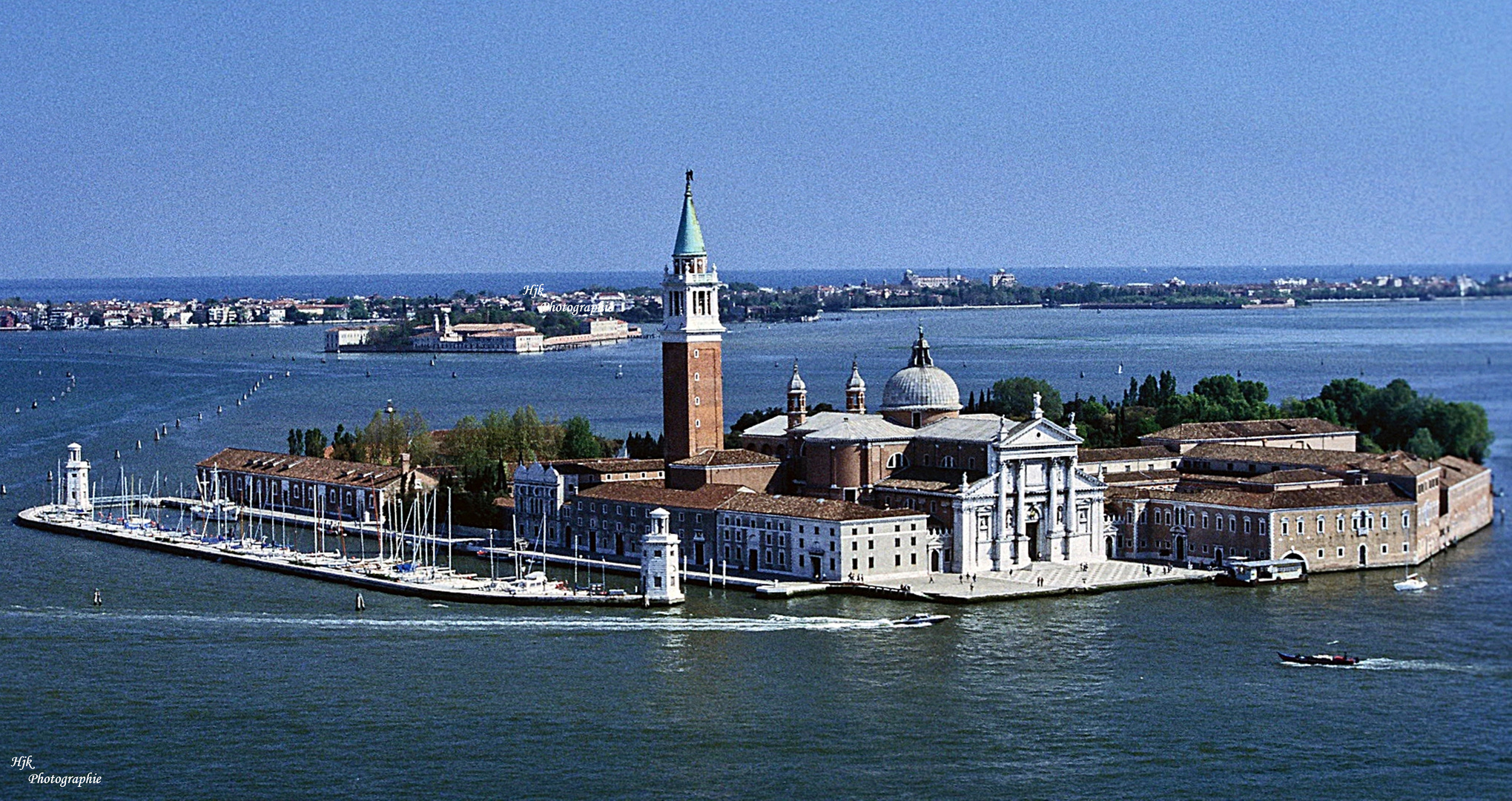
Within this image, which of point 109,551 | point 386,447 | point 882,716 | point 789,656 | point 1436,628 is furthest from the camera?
point 386,447

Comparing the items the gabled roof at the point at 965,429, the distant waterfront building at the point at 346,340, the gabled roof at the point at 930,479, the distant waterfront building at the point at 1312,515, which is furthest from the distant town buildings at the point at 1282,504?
the distant waterfront building at the point at 346,340

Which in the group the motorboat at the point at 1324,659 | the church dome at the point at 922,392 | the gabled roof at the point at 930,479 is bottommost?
the motorboat at the point at 1324,659

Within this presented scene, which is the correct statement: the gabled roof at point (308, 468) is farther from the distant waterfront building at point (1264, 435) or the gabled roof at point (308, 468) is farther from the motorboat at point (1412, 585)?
the motorboat at point (1412, 585)

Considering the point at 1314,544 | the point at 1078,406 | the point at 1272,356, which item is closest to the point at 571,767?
the point at 1314,544

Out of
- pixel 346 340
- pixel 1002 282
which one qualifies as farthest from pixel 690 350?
pixel 1002 282

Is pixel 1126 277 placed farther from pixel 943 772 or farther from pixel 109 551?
pixel 943 772

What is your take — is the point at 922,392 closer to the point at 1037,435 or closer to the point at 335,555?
the point at 1037,435

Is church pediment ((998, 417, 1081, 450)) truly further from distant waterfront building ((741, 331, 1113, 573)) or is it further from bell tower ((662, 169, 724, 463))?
bell tower ((662, 169, 724, 463))
